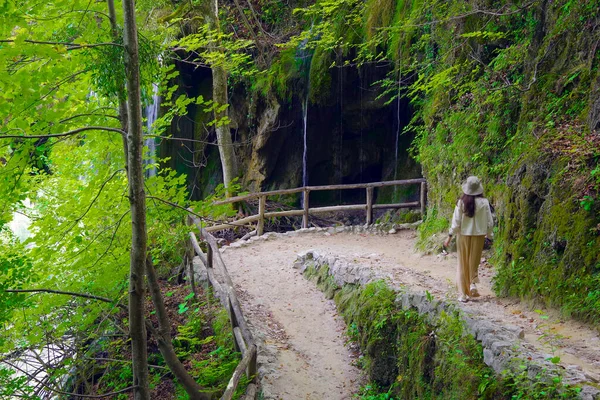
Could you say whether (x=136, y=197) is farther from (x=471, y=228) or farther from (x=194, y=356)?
(x=471, y=228)

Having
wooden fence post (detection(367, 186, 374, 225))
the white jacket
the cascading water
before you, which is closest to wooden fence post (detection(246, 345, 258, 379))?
the white jacket

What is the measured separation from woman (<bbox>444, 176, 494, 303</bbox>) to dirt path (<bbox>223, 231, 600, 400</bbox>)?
0.93 ft

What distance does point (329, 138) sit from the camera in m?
15.0

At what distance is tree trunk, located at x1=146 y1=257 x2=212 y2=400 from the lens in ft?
16.7

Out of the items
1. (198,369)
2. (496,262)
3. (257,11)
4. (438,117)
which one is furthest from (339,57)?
(198,369)

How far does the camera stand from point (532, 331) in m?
4.68

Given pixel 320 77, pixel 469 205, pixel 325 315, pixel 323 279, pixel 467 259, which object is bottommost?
pixel 325 315

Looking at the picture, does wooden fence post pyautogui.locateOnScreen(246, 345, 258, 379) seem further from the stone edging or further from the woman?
the woman

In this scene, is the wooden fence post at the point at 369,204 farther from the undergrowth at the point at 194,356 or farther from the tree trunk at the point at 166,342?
the tree trunk at the point at 166,342

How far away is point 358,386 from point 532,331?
6.92 ft

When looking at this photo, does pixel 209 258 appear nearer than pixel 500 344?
No

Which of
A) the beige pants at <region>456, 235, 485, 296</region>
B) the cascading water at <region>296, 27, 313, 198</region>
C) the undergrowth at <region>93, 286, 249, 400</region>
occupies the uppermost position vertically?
the cascading water at <region>296, 27, 313, 198</region>

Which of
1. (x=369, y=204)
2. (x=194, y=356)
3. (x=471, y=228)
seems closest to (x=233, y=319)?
(x=194, y=356)

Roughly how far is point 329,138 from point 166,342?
1054cm
